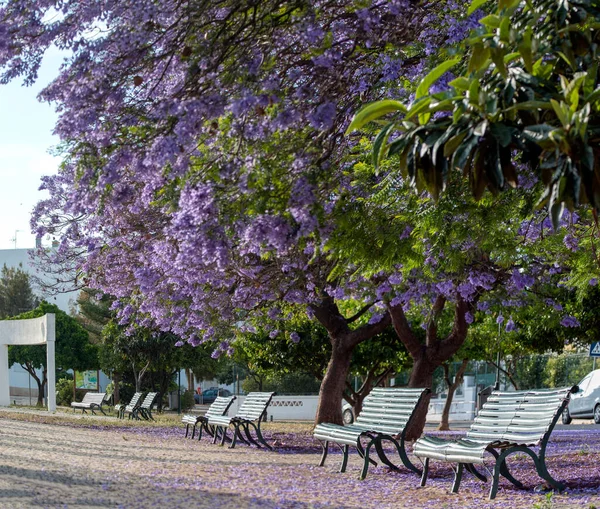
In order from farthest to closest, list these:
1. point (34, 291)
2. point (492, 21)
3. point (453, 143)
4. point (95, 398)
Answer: point (34, 291) < point (95, 398) < point (492, 21) < point (453, 143)

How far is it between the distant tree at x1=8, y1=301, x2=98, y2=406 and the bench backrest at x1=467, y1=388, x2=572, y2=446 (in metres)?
39.1

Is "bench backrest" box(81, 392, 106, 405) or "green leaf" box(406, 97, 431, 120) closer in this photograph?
"green leaf" box(406, 97, 431, 120)

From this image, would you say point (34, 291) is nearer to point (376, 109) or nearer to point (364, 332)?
point (364, 332)

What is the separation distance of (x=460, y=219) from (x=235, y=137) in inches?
103

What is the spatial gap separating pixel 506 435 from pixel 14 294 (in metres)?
60.8

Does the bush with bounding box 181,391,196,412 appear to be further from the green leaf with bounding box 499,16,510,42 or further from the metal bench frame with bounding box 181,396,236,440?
the green leaf with bounding box 499,16,510,42

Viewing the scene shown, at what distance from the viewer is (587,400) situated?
2795 cm

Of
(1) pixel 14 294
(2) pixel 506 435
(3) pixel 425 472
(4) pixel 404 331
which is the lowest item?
(3) pixel 425 472

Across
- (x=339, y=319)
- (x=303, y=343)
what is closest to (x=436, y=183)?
(x=339, y=319)

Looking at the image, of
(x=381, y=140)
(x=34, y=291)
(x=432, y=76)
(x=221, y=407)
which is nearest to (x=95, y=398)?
(x=221, y=407)

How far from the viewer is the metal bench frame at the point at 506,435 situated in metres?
7.93

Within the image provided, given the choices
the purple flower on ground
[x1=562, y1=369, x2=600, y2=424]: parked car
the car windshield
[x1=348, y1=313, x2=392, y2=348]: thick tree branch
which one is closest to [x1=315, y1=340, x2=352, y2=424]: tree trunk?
[x1=348, y1=313, x2=392, y2=348]: thick tree branch

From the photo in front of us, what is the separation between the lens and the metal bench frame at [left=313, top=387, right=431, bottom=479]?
9836 millimetres

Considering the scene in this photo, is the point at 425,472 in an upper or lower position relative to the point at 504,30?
lower
